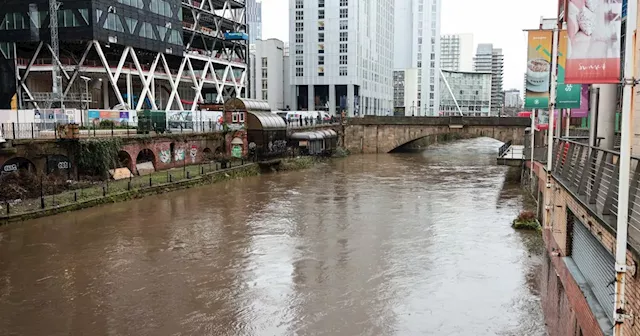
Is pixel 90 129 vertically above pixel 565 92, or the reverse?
pixel 565 92

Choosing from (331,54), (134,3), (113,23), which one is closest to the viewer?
(113,23)

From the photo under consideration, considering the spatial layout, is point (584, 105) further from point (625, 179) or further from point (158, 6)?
point (158, 6)

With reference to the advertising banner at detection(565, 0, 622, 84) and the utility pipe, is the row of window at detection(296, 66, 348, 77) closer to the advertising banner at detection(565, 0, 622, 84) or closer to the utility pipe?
the advertising banner at detection(565, 0, 622, 84)

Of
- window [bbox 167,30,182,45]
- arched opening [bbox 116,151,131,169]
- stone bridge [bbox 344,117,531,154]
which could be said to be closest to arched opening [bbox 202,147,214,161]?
arched opening [bbox 116,151,131,169]

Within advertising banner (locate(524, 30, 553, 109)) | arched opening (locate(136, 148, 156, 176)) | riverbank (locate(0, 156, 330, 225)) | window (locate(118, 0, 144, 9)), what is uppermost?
window (locate(118, 0, 144, 9))

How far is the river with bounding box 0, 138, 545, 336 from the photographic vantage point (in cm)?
1658

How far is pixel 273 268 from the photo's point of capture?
21.7 m

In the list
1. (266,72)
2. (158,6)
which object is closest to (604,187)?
(158,6)

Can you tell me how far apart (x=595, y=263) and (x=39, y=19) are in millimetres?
68357

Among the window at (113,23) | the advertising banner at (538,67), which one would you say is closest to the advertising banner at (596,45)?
the advertising banner at (538,67)

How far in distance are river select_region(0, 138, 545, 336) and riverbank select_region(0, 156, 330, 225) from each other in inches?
28.8

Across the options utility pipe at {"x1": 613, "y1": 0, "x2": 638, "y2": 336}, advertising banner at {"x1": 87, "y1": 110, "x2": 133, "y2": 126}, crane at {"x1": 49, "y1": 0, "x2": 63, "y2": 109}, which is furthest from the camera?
crane at {"x1": 49, "y1": 0, "x2": 63, "y2": 109}

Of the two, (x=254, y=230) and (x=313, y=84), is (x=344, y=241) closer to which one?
(x=254, y=230)

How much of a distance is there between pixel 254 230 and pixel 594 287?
62.3 feet
